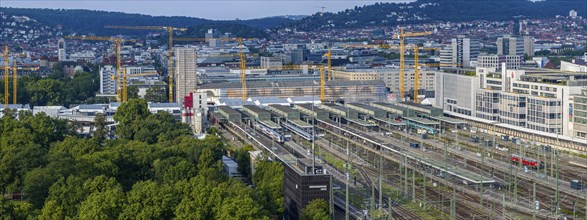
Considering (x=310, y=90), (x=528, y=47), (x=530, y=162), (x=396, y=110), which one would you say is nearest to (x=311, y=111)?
(x=396, y=110)

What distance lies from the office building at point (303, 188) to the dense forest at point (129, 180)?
378mm

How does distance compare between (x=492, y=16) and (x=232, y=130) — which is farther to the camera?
(x=492, y=16)

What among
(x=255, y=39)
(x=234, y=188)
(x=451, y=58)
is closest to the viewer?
(x=234, y=188)

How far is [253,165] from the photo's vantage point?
29391mm

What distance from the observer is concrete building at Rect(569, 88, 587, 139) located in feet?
115

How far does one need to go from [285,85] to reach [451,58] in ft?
63.5

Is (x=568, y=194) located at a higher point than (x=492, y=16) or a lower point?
lower

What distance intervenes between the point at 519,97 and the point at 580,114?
367 centimetres

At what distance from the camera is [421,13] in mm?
146250

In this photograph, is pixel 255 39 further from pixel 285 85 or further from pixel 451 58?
pixel 285 85

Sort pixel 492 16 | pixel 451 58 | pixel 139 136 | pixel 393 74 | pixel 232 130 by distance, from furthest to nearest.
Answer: pixel 492 16, pixel 451 58, pixel 393 74, pixel 232 130, pixel 139 136

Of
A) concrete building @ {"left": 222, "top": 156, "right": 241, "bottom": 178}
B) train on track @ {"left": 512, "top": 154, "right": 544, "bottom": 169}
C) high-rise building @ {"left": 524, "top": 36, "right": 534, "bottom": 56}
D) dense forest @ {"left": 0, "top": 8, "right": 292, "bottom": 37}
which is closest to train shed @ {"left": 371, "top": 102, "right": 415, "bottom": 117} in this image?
train on track @ {"left": 512, "top": 154, "right": 544, "bottom": 169}

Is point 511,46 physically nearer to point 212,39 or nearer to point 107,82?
point 107,82

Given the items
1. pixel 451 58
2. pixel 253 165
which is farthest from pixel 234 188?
pixel 451 58
